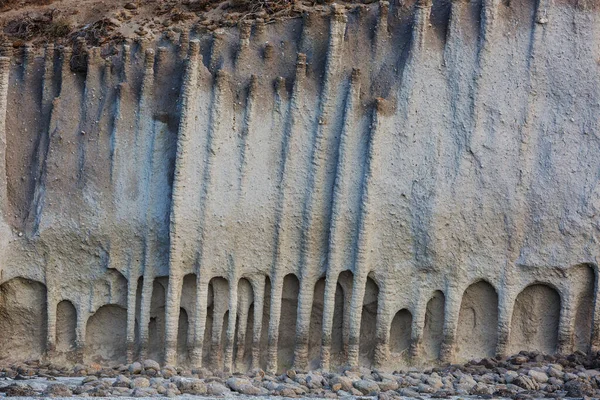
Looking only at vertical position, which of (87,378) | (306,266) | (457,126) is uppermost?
(457,126)

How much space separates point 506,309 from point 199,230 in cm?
377

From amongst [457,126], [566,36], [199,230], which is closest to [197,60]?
[199,230]

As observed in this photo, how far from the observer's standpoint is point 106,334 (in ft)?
65.8

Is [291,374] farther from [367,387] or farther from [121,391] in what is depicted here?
[121,391]

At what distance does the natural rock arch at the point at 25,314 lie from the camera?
2008 cm

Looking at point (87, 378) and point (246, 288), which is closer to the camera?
point (87, 378)

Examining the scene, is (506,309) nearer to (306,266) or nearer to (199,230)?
(306,266)

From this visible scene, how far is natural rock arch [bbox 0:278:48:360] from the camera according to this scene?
65.9ft

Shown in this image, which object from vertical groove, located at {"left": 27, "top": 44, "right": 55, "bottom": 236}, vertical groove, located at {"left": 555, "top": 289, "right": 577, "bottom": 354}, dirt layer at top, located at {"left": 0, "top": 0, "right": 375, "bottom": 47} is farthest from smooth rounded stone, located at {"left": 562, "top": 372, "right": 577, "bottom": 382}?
vertical groove, located at {"left": 27, "top": 44, "right": 55, "bottom": 236}

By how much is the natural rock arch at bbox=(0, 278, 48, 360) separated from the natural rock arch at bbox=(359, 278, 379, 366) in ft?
13.0

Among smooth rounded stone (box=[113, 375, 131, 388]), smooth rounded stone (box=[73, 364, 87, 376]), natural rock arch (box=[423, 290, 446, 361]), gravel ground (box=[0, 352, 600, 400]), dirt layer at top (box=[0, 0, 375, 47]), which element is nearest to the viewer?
gravel ground (box=[0, 352, 600, 400])

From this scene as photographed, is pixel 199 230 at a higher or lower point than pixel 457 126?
lower

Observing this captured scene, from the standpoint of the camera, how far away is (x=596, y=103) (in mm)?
19297

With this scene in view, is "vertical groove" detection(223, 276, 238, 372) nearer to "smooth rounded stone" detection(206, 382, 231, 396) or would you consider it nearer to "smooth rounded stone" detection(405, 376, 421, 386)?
"smooth rounded stone" detection(206, 382, 231, 396)
